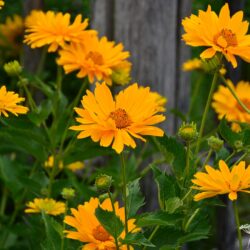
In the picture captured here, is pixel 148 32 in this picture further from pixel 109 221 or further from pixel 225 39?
pixel 109 221

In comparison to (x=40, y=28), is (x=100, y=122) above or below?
below

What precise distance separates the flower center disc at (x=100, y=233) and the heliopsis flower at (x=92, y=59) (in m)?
0.58

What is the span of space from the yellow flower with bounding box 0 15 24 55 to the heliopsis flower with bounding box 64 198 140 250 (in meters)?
2.11

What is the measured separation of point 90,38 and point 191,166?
2.32 feet

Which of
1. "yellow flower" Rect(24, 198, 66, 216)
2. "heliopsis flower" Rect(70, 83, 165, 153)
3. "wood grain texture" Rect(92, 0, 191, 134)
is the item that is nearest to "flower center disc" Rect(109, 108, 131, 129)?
"heliopsis flower" Rect(70, 83, 165, 153)

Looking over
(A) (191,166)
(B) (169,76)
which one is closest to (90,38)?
(B) (169,76)

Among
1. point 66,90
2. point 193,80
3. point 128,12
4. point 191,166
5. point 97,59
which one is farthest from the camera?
point 193,80

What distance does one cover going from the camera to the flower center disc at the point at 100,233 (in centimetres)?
140

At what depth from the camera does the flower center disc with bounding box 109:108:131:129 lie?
138 cm

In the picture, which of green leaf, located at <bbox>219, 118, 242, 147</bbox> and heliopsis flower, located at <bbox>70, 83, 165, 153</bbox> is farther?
green leaf, located at <bbox>219, 118, 242, 147</bbox>

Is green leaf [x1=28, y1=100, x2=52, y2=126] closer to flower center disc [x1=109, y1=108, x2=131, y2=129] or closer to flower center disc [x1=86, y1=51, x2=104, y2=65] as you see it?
flower center disc [x1=86, y1=51, x2=104, y2=65]

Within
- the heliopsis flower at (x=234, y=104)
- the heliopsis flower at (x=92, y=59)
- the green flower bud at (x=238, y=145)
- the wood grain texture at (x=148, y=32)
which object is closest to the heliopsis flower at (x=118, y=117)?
the green flower bud at (x=238, y=145)

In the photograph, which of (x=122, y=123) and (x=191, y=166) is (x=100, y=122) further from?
(x=191, y=166)

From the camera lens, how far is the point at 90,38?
2.07m
